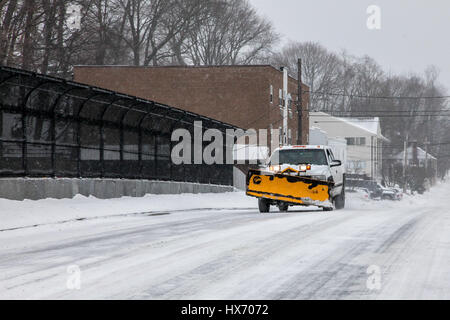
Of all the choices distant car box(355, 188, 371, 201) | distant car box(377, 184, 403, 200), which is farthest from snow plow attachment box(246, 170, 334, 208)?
distant car box(377, 184, 403, 200)

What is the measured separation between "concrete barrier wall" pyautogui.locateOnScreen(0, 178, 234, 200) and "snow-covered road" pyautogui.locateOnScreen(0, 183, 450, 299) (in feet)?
3.61

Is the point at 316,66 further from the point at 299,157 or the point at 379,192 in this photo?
the point at 299,157

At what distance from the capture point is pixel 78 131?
23781 mm

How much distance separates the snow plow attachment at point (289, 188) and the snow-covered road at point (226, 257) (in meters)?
2.78

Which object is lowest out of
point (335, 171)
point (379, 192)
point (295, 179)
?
point (379, 192)

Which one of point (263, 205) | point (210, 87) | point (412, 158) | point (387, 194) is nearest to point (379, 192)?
point (387, 194)

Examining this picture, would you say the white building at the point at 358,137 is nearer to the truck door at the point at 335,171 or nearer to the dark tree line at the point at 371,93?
the dark tree line at the point at 371,93

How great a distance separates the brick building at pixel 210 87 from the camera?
182 feet

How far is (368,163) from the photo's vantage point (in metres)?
105

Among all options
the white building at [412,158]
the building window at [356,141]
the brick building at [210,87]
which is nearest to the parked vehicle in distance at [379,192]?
the brick building at [210,87]

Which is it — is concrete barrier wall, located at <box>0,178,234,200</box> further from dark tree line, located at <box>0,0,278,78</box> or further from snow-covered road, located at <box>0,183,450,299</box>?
dark tree line, located at <box>0,0,278,78</box>

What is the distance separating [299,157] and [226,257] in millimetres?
13031
